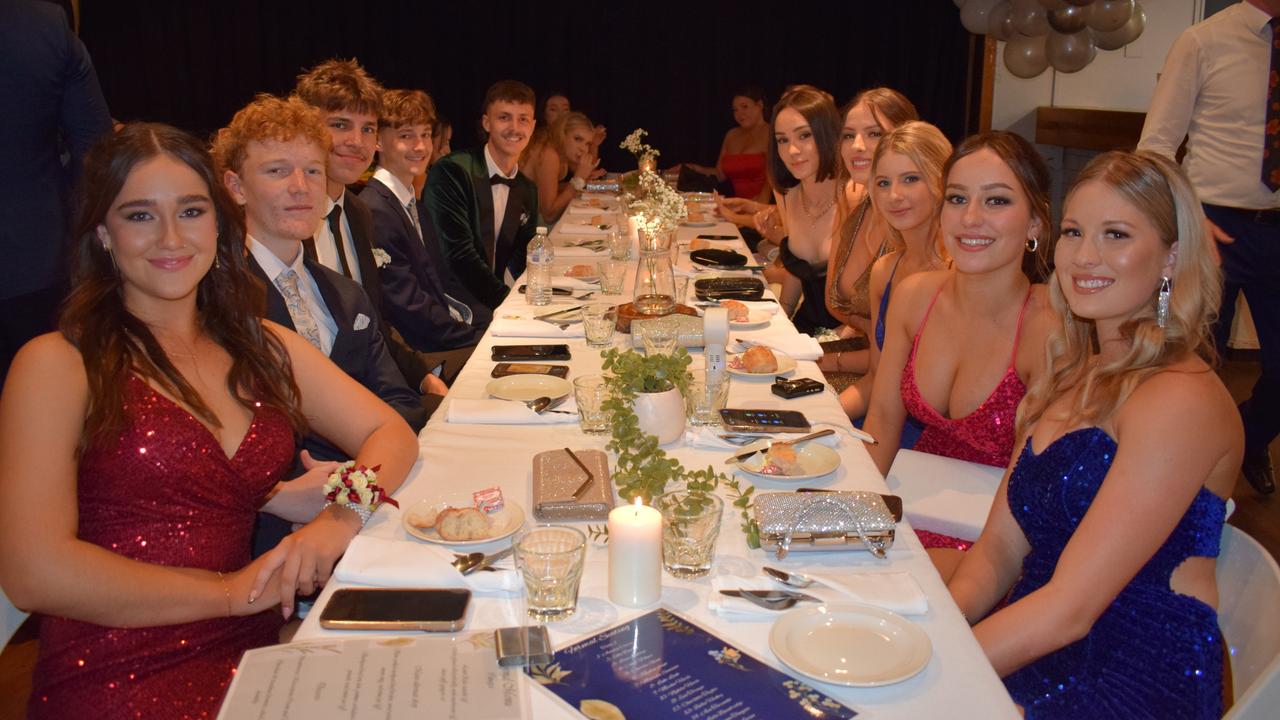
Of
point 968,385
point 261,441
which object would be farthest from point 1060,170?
point 261,441

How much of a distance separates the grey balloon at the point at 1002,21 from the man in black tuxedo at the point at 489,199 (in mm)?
3958

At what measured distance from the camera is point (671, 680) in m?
1.17

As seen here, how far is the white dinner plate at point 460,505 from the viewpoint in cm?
154

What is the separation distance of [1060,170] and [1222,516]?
22.4 ft

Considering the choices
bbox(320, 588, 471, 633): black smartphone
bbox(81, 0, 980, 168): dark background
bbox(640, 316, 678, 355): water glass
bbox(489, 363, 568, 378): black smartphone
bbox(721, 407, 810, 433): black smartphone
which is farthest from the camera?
bbox(81, 0, 980, 168): dark background

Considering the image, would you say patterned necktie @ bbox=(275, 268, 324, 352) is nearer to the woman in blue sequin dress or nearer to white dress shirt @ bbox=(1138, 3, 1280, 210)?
the woman in blue sequin dress

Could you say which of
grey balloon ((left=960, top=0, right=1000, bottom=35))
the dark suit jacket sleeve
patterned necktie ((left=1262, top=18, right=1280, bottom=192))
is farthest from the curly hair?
grey balloon ((left=960, top=0, right=1000, bottom=35))

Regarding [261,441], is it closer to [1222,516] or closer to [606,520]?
[606,520]

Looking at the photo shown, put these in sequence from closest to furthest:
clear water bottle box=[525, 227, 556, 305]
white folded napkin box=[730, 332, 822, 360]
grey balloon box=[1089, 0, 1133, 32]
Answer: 1. white folded napkin box=[730, 332, 822, 360]
2. clear water bottle box=[525, 227, 556, 305]
3. grey balloon box=[1089, 0, 1133, 32]

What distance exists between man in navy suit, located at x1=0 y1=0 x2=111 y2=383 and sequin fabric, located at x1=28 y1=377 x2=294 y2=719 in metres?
1.41

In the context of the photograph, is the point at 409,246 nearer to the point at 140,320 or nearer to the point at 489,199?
the point at 489,199

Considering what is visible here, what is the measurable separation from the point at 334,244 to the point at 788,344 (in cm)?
145

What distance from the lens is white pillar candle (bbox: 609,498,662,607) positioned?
52.4 inches

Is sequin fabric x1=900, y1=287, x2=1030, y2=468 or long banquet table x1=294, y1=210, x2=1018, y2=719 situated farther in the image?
sequin fabric x1=900, y1=287, x2=1030, y2=468
